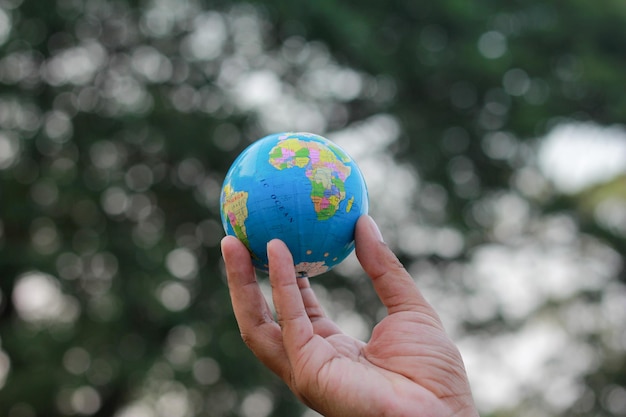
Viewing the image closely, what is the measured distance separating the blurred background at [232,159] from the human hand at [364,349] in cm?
735

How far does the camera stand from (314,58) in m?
12.3

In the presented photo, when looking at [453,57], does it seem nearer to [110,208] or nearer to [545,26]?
[545,26]

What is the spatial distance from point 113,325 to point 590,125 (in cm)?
841

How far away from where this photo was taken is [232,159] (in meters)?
11.4

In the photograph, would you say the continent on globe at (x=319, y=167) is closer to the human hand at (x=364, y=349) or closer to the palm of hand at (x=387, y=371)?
the human hand at (x=364, y=349)

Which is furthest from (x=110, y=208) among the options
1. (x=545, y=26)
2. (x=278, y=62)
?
(x=545, y=26)

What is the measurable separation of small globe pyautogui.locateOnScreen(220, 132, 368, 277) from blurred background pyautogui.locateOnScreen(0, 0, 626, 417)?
7100mm

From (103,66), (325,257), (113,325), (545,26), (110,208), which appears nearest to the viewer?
(325,257)

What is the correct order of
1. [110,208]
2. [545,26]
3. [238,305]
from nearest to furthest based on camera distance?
[238,305] → [110,208] → [545,26]

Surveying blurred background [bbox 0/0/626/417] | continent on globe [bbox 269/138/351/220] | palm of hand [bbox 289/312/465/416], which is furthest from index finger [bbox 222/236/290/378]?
blurred background [bbox 0/0/626/417]

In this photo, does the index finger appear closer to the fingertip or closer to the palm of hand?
the palm of hand

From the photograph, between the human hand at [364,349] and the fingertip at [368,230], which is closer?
the human hand at [364,349]

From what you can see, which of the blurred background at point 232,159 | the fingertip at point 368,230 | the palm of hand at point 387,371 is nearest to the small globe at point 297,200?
the fingertip at point 368,230

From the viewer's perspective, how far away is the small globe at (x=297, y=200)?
3.24m
